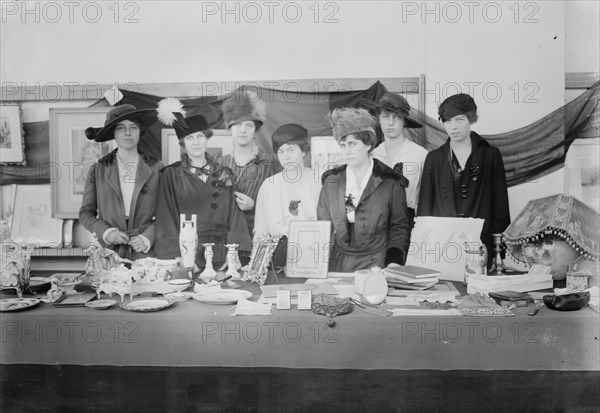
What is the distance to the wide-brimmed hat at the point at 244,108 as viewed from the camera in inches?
153

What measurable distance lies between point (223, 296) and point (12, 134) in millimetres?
2071

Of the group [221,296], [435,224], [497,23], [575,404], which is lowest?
[575,404]

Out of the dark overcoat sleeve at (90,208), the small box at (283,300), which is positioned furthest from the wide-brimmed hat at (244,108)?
the small box at (283,300)

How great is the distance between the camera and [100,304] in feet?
10.2

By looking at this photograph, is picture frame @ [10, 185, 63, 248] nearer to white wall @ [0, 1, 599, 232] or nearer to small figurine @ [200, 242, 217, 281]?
white wall @ [0, 1, 599, 232]

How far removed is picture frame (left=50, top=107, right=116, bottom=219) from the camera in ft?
12.9

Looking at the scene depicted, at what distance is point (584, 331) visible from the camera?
2.90 meters

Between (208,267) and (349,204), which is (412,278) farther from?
(208,267)

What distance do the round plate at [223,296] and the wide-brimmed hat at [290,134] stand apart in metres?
1.12

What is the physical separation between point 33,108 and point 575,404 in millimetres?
3950

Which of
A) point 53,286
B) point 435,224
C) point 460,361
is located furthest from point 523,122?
point 53,286

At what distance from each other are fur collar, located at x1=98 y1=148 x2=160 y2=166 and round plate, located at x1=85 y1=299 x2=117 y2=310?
3.75ft

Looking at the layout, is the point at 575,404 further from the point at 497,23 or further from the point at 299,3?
the point at 299,3

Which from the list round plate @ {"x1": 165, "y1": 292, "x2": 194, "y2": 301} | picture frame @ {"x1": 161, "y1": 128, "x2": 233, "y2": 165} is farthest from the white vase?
picture frame @ {"x1": 161, "y1": 128, "x2": 233, "y2": 165}
